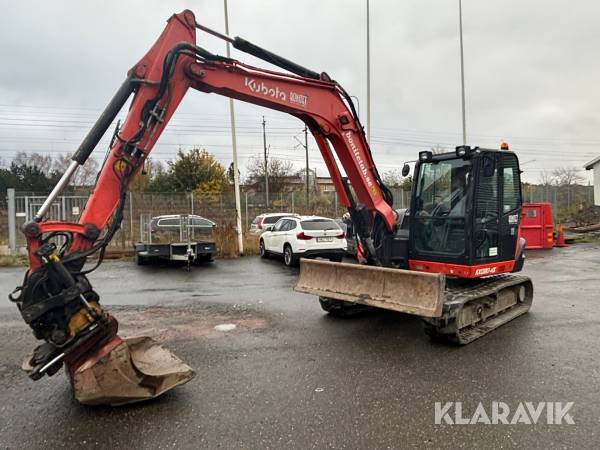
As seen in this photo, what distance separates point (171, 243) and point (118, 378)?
34.1 ft

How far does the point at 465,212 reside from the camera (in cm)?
644

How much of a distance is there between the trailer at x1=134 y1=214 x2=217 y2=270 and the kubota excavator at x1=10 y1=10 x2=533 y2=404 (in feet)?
24.9

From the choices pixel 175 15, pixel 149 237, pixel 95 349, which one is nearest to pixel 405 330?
pixel 95 349

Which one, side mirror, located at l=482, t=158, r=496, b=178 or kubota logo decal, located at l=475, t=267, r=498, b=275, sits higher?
side mirror, located at l=482, t=158, r=496, b=178

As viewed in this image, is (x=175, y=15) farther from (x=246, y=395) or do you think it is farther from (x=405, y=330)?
(x=405, y=330)

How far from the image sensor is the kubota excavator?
410cm

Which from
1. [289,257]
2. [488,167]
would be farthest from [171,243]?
[488,167]

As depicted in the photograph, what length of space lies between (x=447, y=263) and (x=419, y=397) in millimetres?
2765

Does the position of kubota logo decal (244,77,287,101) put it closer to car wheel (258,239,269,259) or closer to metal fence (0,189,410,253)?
metal fence (0,189,410,253)

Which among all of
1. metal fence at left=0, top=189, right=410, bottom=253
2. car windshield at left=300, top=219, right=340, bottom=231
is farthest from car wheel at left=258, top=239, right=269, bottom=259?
metal fence at left=0, top=189, right=410, bottom=253

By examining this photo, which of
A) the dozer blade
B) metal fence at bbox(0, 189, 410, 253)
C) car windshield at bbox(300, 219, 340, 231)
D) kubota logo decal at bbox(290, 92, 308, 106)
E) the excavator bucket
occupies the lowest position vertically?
→ the dozer blade

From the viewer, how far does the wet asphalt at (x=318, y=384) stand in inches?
143

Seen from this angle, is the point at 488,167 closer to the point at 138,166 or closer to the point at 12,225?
the point at 138,166

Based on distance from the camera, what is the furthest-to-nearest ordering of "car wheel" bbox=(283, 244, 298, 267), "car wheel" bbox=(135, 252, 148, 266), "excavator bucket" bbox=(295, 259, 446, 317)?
"car wheel" bbox=(135, 252, 148, 266) → "car wheel" bbox=(283, 244, 298, 267) → "excavator bucket" bbox=(295, 259, 446, 317)
